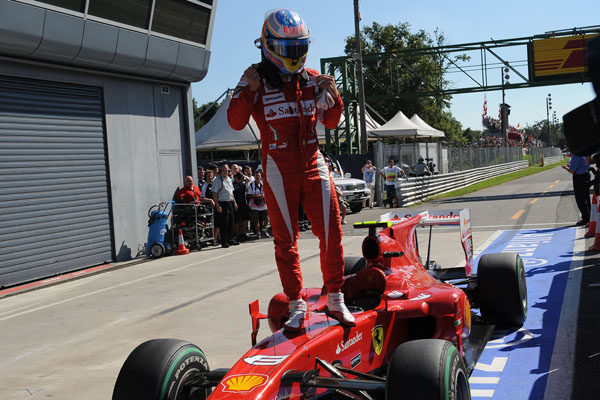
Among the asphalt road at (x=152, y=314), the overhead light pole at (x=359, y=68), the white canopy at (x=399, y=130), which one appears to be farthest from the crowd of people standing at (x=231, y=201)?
the white canopy at (x=399, y=130)

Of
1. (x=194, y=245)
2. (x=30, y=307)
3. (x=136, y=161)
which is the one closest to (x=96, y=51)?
(x=136, y=161)

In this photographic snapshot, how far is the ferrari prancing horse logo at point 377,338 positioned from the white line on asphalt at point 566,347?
1245mm

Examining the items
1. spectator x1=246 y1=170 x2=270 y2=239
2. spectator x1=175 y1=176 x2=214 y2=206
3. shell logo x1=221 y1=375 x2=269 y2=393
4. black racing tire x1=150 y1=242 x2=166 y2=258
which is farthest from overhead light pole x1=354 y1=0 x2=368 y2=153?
shell logo x1=221 y1=375 x2=269 y2=393

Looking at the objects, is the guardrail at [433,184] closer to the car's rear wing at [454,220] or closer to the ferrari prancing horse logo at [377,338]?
the car's rear wing at [454,220]

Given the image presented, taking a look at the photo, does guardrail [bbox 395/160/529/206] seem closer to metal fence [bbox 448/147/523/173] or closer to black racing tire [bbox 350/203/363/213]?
metal fence [bbox 448/147/523/173]

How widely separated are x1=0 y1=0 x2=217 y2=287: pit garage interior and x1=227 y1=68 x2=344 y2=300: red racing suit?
9.30 m

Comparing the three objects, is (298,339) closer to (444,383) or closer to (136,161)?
(444,383)

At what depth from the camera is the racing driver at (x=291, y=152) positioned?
14.6 feet

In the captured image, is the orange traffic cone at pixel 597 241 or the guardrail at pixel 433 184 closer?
the orange traffic cone at pixel 597 241

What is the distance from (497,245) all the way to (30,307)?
7.97 meters

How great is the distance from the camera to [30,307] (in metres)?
10.1

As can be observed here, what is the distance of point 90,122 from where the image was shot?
15.0 m

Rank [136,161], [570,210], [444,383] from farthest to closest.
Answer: [570,210], [136,161], [444,383]

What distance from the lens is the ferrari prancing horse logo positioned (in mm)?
4468
